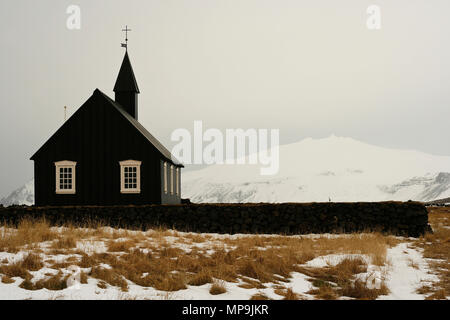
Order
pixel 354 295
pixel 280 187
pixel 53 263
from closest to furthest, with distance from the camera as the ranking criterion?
pixel 354 295 < pixel 53 263 < pixel 280 187

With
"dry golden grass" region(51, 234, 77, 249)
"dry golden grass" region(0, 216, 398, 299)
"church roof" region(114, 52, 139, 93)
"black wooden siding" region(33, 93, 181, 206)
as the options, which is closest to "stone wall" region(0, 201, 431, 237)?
"black wooden siding" region(33, 93, 181, 206)

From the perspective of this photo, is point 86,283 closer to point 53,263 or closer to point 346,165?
point 53,263

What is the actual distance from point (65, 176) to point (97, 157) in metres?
2.58

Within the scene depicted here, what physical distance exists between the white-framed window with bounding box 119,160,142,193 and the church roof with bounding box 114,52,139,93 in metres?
9.13

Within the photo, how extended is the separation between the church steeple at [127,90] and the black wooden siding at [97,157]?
6.19 meters

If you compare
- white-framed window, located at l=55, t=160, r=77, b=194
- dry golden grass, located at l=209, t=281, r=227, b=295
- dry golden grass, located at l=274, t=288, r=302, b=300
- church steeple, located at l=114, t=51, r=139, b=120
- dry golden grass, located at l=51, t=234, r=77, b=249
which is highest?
church steeple, located at l=114, t=51, r=139, b=120

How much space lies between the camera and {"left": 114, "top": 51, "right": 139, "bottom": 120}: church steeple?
133 feet

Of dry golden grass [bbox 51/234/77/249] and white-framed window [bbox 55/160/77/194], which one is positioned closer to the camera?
dry golden grass [bbox 51/234/77/249]

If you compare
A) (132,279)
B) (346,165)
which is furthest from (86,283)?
(346,165)

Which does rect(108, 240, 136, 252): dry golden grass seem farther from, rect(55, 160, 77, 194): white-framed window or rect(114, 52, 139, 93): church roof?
rect(114, 52, 139, 93): church roof

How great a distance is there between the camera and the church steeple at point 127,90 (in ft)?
133

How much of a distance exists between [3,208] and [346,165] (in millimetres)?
164636

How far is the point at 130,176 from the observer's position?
110 feet
